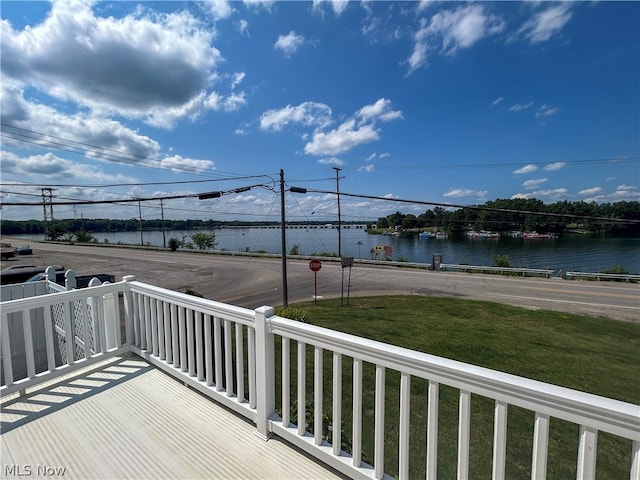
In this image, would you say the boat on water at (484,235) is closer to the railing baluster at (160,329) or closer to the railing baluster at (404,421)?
the railing baluster at (160,329)

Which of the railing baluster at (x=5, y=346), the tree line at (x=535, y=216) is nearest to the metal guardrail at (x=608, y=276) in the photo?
the tree line at (x=535, y=216)

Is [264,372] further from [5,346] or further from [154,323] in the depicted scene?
[5,346]

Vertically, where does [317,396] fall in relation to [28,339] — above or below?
below

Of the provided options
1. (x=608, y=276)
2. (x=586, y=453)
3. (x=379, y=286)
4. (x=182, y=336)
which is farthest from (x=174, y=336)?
(x=608, y=276)

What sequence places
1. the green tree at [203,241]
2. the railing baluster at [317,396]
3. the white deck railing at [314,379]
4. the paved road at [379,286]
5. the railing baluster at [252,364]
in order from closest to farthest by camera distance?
the white deck railing at [314,379] < the railing baluster at [317,396] < the railing baluster at [252,364] < the paved road at [379,286] < the green tree at [203,241]

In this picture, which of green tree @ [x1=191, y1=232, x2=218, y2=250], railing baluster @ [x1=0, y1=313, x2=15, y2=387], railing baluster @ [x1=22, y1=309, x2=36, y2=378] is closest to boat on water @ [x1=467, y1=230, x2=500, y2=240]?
green tree @ [x1=191, y1=232, x2=218, y2=250]

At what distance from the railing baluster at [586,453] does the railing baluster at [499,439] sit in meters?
0.22

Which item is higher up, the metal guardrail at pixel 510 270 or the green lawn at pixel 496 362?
the green lawn at pixel 496 362

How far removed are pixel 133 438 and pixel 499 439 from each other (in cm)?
218

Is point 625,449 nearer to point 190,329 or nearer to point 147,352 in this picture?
point 190,329

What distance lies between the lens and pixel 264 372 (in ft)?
6.54

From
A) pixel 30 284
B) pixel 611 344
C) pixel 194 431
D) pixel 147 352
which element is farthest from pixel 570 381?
pixel 30 284

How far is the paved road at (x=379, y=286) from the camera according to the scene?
11578 mm

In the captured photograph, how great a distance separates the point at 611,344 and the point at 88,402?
9.22m
